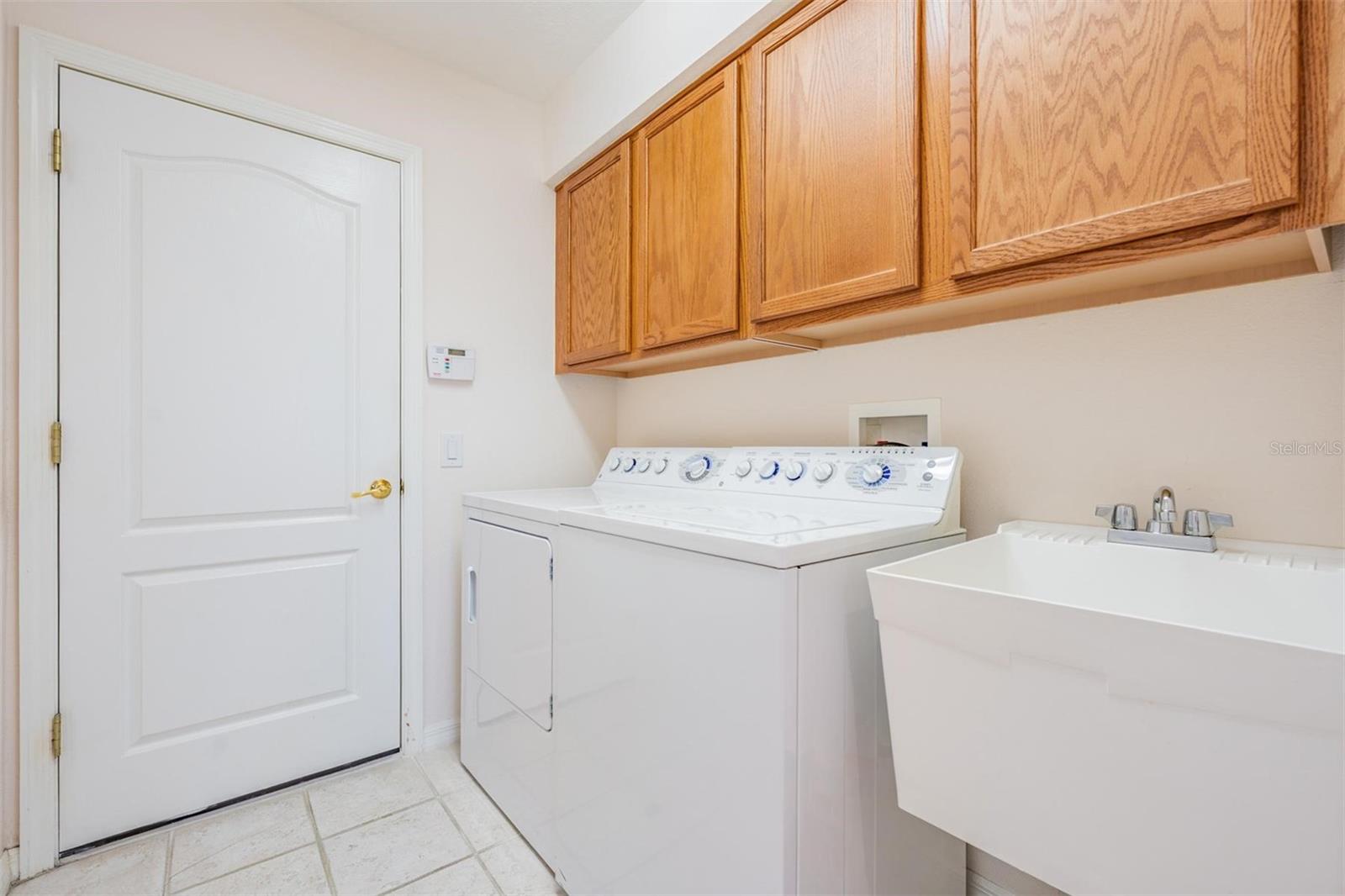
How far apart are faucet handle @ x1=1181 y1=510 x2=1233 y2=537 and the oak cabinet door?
149 cm

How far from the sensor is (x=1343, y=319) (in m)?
0.92

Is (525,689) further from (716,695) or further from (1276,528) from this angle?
(1276,528)

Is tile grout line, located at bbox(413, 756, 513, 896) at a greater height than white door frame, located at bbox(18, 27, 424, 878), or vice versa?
white door frame, located at bbox(18, 27, 424, 878)

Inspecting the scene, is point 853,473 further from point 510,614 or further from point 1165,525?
point 510,614

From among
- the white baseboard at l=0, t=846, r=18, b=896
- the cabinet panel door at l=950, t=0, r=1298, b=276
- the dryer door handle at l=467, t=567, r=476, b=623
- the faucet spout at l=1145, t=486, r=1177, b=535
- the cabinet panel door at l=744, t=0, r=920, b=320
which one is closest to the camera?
the cabinet panel door at l=950, t=0, r=1298, b=276

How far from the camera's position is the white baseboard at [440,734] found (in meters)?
2.04

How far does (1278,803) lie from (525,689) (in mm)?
1402

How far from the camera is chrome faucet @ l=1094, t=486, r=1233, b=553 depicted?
0.98 m

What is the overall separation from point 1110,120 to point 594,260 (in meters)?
1.55

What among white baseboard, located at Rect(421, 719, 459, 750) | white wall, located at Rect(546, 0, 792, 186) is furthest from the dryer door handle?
white wall, located at Rect(546, 0, 792, 186)

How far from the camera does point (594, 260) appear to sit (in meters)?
2.10

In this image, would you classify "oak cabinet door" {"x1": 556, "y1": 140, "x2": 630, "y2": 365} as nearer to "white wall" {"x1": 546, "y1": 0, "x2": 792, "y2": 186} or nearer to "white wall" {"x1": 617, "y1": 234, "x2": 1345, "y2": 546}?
"white wall" {"x1": 546, "y1": 0, "x2": 792, "y2": 186}

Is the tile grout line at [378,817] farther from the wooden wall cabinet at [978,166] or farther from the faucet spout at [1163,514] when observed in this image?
the faucet spout at [1163,514]

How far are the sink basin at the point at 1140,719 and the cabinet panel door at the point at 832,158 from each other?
2.24 ft
